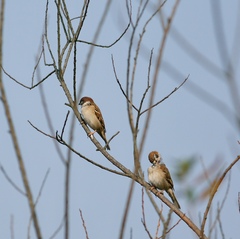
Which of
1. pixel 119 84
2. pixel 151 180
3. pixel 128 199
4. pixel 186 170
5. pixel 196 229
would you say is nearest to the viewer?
pixel 128 199

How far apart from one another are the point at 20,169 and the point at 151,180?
7733 millimetres

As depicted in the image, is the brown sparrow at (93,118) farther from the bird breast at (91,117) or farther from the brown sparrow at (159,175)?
the brown sparrow at (159,175)

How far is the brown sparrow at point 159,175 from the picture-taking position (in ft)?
33.2

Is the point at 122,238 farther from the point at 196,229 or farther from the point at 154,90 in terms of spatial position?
the point at 196,229

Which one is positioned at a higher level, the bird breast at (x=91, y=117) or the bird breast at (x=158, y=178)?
the bird breast at (x=91, y=117)

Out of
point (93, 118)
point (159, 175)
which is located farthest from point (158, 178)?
point (93, 118)

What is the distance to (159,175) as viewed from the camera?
10180mm

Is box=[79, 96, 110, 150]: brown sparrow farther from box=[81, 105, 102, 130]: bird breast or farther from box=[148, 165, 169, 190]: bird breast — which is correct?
box=[148, 165, 169, 190]: bird breast

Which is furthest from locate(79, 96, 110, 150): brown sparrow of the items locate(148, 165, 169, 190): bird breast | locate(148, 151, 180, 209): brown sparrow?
locate(148, 165, 169, 190): bird breast

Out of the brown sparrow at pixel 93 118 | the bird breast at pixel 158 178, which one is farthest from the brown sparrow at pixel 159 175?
the brown sparrow at pixel 93 118

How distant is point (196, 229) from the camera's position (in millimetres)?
4250

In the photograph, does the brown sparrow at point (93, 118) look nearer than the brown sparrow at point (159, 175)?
No

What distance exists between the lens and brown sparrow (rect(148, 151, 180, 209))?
33.2 feet

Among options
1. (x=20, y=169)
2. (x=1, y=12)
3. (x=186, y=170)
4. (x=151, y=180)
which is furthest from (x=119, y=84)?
(x=151, y=180)
